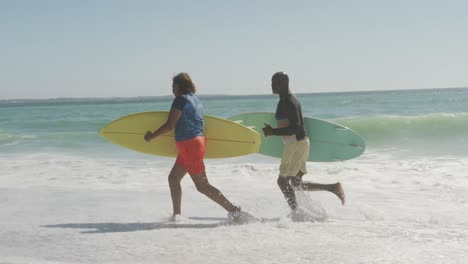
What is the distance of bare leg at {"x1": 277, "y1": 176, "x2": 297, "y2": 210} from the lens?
508 cm

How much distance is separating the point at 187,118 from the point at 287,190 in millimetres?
1134

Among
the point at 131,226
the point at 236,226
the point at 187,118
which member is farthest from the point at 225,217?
the point at 187,118

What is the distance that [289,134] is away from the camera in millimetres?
4980

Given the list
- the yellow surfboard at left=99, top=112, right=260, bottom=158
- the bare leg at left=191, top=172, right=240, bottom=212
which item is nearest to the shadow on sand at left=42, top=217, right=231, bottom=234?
the bare leg at left=191, top=172, right=240, bottom=212

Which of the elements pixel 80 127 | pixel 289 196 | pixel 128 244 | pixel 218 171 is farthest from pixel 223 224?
pixel 80 127

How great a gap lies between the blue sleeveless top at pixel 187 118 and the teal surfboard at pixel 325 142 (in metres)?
1.26

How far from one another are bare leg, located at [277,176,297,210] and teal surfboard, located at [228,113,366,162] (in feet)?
3.61

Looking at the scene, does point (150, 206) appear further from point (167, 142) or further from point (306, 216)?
point (306, 216)

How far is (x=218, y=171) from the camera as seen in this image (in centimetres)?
919

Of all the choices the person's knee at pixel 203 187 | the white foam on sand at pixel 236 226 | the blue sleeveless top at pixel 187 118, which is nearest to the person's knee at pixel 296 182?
the white foam on sand at pixel 236 226

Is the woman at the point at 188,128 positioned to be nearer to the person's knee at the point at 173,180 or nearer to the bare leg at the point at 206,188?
the bare leg at the point at 206,188

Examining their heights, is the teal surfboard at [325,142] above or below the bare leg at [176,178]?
above

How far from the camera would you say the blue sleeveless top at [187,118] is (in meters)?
4.93

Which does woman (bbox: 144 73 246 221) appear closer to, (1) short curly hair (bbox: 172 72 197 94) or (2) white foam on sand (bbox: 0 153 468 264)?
(1) short curly hair (bbox: 172 72 197 94)
